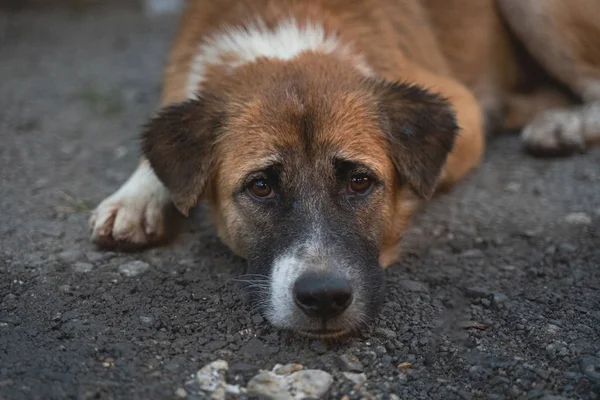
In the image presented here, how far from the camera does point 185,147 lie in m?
3.18

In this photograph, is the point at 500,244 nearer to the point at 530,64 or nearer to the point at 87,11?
the point at 530,64

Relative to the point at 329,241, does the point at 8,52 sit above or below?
above

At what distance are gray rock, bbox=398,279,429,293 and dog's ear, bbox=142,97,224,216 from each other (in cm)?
98

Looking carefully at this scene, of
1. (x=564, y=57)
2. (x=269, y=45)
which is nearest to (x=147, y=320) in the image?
(x=269, y=45)

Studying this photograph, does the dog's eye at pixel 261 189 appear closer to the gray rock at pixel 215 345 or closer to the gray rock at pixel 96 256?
the gray rock at pixel 215 345

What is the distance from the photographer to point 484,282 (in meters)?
3.17

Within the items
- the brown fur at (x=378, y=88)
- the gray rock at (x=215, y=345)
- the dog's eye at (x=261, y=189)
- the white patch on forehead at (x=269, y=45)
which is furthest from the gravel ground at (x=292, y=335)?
the white patch on forehead at (x=269, y=45)

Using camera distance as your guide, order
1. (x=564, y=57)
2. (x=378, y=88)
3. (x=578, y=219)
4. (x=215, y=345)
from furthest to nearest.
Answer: (x=564, y=57)
(x=578, y=219)
(x=378, y=88)
(x=215, y=345)

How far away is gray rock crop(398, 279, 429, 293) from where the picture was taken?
3.08 m

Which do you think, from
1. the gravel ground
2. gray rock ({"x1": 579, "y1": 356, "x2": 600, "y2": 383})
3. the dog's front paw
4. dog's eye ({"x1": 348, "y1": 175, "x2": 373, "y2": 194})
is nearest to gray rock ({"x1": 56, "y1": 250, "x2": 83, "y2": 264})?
the gravel ground

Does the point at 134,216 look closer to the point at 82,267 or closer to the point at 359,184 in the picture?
the point at 82,267

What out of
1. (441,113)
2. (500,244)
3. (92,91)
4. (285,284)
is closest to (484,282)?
(500,244)

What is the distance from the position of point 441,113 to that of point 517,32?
2053 millimetres

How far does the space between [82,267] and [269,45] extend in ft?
4.54
